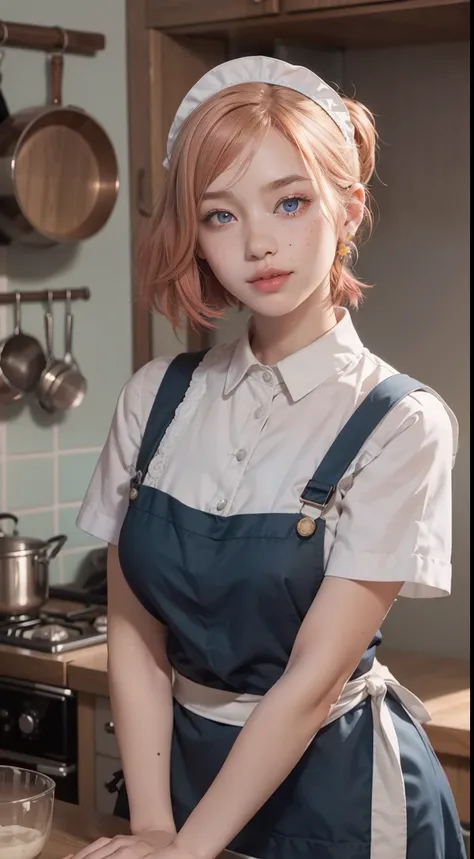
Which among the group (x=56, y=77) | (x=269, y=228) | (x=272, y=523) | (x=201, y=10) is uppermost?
(x=201, y=10)

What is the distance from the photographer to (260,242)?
134 cm

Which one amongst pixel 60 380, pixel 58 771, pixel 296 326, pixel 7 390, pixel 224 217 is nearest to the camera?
pixel 224 217

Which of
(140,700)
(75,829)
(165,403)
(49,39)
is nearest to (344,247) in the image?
(165,403)

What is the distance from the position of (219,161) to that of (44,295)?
126cm

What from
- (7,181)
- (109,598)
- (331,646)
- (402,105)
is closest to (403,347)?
(402,105)

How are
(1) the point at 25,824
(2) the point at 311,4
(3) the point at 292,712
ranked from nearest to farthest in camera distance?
(1) the point at 25,824 < (3) the point at 292,712 < (2) the point at 311,4

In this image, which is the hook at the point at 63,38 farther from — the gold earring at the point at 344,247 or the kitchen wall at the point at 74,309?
the gold earring at the point at 344,247

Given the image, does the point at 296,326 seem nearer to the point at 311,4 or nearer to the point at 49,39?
the point at 311,4

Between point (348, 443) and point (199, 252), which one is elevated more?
point (199, 252)

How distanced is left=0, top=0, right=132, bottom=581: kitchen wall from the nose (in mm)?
1251

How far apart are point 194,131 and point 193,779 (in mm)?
722

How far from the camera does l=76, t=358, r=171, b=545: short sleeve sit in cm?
157

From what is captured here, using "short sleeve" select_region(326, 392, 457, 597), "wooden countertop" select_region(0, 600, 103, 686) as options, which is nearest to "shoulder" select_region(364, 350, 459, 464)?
"short sleeve" select_region(326, 392, 457, 597)

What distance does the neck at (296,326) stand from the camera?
148 cm
